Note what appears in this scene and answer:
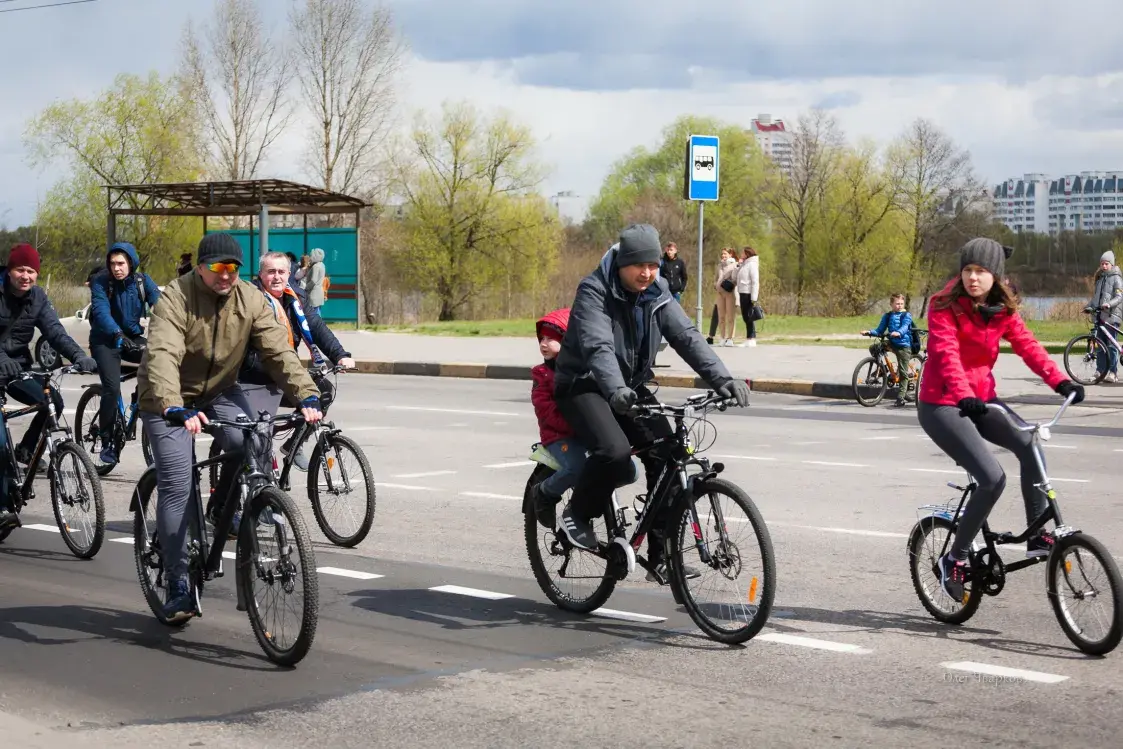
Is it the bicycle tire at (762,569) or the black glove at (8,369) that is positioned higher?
the black glove at (8,369)

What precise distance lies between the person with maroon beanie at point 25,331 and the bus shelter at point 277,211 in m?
21.1

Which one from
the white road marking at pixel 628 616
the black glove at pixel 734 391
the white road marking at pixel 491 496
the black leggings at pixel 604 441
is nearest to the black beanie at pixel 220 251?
the black leggings at pixel 604 441

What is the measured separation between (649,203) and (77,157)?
108 feet

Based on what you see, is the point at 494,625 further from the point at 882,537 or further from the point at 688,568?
the point at 882,537

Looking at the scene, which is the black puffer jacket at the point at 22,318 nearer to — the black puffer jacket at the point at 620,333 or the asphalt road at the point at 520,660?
the asphalt road at the point at 520,660

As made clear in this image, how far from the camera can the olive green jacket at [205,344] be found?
6.16 meters

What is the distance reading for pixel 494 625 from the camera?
6602mm

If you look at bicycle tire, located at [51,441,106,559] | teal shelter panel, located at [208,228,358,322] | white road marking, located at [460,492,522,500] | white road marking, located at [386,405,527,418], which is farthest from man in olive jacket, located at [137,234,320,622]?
teal shelter panel, located at [208,228,358,322]

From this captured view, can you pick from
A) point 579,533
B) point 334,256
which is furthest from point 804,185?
point 579,533

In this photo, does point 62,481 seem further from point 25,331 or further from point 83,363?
point 25,331

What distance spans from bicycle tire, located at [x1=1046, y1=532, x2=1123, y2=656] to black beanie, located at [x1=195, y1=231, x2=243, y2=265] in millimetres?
3465

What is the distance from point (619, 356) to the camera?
638cm

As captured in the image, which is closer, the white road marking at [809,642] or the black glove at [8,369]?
the white road marking at [809,642]

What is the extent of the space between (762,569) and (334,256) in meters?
28.9
